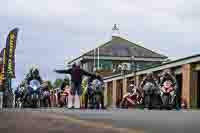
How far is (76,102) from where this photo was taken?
2248cm

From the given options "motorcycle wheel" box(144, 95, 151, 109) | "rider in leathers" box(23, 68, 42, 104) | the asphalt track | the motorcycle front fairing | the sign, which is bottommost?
the asphalt track

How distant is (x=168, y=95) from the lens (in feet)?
71.6

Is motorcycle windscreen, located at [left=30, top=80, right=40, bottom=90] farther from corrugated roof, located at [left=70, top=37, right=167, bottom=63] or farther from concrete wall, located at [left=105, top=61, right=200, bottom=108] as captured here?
corrugated roof, located at [left=70, top=37, right=167, bottom=63]

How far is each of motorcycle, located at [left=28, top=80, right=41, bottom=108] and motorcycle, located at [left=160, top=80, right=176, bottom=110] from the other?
5579 millimetres

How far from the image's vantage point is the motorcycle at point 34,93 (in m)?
24.5

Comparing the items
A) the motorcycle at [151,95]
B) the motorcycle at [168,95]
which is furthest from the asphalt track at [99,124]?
the motorcycle at [151,95]

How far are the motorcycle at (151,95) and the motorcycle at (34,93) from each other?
4.75 meters

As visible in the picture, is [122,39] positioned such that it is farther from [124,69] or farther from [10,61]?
[10,61]

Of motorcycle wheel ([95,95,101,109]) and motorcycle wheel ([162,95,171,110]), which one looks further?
motorcycle wheel ([95,95,101,109])

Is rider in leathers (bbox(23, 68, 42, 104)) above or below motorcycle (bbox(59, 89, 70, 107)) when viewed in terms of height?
above

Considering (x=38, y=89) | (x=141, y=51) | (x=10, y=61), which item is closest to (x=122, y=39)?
(x=141, y=51)

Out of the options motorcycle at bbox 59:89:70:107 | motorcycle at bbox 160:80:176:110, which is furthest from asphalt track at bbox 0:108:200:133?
motorcycle at bbox 59:89:70:107

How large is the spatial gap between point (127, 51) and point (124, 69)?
2024 inches

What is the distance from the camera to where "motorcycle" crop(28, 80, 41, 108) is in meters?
24.5
